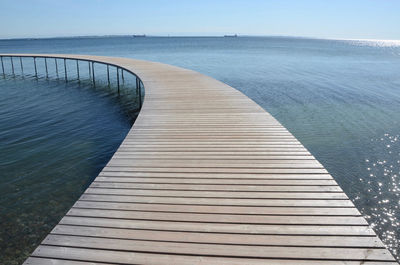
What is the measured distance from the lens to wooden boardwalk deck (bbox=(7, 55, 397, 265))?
236 cm

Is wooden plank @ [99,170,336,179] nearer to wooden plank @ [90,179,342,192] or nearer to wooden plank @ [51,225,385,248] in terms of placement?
wooden plank @ [90,179,342,192]

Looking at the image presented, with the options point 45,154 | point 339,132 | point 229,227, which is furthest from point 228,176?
point 339,132

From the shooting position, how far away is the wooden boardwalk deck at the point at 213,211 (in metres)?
2.36

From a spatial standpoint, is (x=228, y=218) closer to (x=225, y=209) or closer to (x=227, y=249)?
(x=225, y=209)

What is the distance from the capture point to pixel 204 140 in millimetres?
5059

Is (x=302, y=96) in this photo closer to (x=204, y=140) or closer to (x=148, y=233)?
(x=204, y=140)

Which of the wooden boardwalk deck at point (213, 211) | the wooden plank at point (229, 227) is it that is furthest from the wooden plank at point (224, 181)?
the wooden plank at point (229, 227)

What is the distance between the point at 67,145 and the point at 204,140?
15.7 ft

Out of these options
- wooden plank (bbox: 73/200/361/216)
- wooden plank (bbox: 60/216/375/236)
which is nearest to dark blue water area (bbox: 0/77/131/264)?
wooden plank (bbox: 73/200/361/216)

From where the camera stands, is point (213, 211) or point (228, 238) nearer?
point (228, 238)

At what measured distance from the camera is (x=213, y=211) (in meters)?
2.94

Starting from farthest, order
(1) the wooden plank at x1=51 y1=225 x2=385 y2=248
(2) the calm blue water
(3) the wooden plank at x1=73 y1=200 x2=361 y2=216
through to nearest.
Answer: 1. (2) the calm blue water
2. (3) the wooden plank at x1=73 y1=200 x2=361 y2=216
3. (1) the wooden plank at x1=51 y1=225 x2=385 y2=248

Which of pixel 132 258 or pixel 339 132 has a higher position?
pixel 132 258

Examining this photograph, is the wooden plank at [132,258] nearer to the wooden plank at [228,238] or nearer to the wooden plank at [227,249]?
the wooden plank at [227,249]
